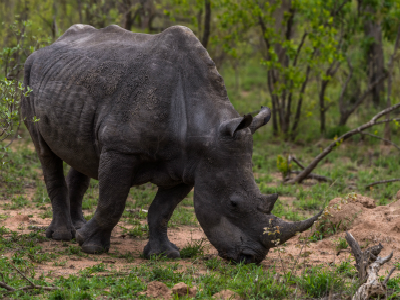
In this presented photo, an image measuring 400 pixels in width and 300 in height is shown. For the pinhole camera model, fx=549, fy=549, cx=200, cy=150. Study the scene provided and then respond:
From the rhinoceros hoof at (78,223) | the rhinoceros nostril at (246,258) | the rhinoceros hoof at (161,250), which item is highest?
the rhinoceros nostril at (246,258)

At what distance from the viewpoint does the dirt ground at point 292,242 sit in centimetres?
504

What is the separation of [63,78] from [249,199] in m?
2.34

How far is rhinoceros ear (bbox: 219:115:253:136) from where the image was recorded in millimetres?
4691

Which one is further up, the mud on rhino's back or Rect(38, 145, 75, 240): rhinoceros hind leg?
the mud on rhino's back

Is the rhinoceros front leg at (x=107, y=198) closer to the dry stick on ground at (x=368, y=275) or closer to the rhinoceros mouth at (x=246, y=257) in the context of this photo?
the rhinoceros mouth at (x=246, y=257)

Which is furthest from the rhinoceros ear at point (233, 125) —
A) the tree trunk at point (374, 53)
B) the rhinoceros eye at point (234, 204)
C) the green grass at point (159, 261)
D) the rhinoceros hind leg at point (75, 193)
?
the tree trunk at point (374, 53)

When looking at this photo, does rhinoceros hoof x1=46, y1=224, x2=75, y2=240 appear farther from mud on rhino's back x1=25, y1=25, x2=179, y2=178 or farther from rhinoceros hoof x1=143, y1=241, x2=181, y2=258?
rhinoceros hoof x1=143, y1=241, x2=181, y2=258

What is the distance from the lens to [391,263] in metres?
5.23

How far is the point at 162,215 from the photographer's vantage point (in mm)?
5598

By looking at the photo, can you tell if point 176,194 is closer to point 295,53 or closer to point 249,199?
point 249,199

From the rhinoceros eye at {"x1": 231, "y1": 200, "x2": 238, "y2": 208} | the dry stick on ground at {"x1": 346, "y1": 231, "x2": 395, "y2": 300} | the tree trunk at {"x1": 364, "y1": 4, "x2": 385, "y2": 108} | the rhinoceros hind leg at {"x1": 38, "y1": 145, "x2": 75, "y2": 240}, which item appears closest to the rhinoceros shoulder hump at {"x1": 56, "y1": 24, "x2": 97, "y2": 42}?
the rhinoceros hind leg at {"x1": 38, "y1": 145, "x2": 75, "y2": 240}

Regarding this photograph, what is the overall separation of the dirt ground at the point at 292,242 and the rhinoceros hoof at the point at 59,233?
0.41 feet

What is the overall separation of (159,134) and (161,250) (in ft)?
4.07

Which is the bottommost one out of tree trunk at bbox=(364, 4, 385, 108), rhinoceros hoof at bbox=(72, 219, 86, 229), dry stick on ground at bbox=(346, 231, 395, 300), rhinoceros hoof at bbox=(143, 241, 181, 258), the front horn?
rhinoceros hoof at bbox=(72, 219, 86, 229)
